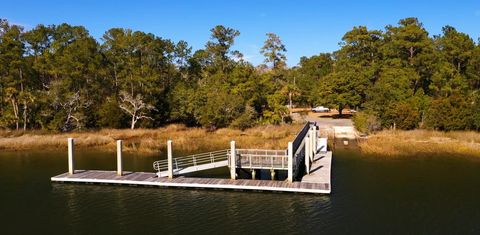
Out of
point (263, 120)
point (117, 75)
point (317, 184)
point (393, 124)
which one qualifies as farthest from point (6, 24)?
point (393, 124)

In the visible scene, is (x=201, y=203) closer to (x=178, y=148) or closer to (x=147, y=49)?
(x=178, y=148)

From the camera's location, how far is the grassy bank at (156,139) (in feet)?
128

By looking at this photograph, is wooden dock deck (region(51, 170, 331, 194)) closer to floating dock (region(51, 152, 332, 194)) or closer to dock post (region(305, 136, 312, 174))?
floating dock (region(51, 152, 332, 194))

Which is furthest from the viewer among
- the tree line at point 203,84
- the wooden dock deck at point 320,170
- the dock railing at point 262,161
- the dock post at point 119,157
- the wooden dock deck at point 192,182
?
the tree line at point 203,84

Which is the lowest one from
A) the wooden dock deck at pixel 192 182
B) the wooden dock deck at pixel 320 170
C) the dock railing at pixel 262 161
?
the wooden dock deck at pixel 192 182

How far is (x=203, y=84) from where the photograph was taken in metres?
59.4

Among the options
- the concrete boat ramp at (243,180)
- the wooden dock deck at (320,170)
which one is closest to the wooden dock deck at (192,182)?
the concrete boat ramp at (243,180)

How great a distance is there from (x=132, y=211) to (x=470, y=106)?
131 feet

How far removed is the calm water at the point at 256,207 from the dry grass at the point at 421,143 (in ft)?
24.2

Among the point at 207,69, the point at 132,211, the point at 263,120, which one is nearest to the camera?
the point at 132,211

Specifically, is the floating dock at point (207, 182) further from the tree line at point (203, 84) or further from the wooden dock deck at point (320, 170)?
the tree line at point (203, 84)

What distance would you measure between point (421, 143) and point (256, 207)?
2538 cm

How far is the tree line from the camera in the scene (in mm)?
47250

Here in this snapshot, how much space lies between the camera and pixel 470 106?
42562mm
